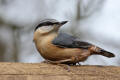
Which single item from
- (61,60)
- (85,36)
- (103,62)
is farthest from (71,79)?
(85,36)

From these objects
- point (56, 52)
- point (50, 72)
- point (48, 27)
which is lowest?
point (50, 72)

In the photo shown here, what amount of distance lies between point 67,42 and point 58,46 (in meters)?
0.08

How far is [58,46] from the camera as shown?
8.29 ft

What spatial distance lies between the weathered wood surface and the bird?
0.33 feet

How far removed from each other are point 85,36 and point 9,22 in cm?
115

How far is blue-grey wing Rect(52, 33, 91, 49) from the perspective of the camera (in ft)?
8.35

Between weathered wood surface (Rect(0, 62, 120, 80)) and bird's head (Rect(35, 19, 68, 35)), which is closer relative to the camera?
weathered wood surface (Rect(0, 62, 120, 80))

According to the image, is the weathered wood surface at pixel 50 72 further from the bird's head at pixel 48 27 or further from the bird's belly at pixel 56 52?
the bird's head at pixel 48 27

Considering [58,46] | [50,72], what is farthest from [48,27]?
[50,72]

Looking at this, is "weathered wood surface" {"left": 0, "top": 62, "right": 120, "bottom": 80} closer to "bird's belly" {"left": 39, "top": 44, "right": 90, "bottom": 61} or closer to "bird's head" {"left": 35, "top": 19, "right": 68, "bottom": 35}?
"bird's belly" {"left": 39, "top": 44, "right": 90, "bottom": 61}

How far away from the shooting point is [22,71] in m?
2.30

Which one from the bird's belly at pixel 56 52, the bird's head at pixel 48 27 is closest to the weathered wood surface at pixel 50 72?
the bird's belly at pixel 56 52

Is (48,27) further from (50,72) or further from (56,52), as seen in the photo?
(50,72)

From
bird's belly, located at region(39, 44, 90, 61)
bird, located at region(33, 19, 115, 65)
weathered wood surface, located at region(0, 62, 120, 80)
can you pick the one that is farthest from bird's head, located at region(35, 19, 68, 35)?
weathered wood surface, located at region(0, 62, 120, 80)
